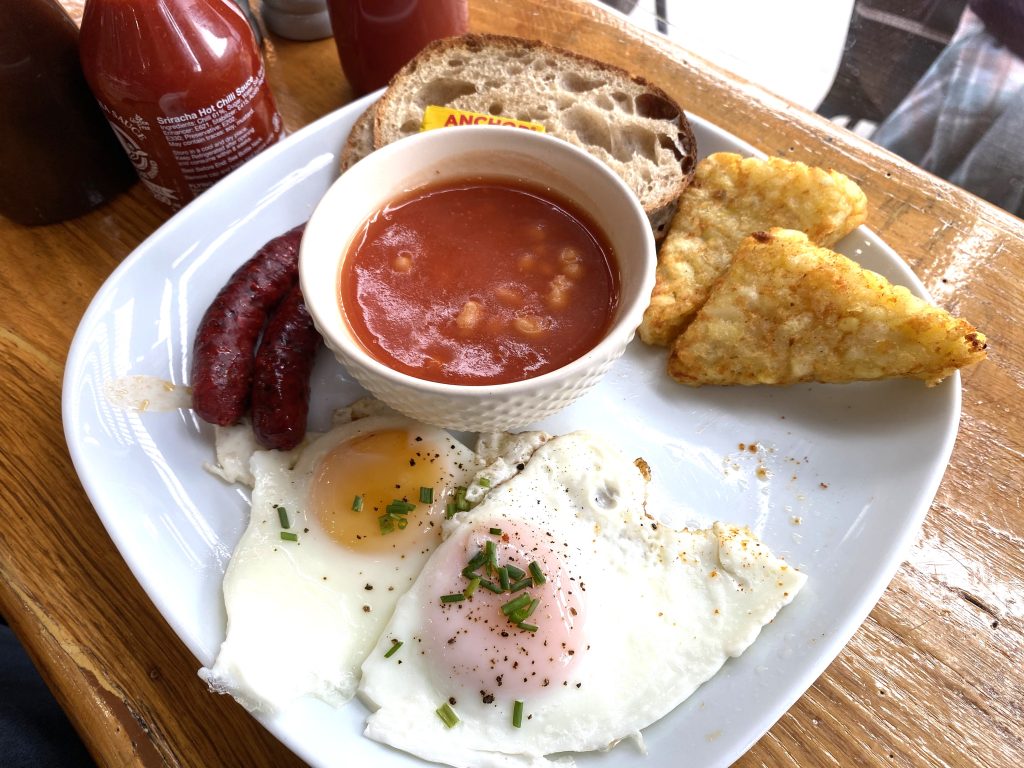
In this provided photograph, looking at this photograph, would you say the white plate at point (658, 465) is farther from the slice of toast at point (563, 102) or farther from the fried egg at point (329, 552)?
the slice of toast at point (563, 102)

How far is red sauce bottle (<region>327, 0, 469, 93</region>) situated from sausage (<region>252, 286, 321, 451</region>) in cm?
111

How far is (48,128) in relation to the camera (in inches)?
88.3

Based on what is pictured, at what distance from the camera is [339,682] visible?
164 cm

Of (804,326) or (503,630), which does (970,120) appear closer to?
(804,326)

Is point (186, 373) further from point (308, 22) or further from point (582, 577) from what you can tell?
point (308, 22)

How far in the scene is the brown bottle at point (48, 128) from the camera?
2.06 m

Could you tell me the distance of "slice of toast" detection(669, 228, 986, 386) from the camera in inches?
75.8

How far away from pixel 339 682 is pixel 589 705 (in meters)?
0.54

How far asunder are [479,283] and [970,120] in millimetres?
2861

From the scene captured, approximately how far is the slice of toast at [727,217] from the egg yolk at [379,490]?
29.0 inches

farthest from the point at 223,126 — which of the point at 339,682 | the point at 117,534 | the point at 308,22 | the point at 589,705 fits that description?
the point at 589,705

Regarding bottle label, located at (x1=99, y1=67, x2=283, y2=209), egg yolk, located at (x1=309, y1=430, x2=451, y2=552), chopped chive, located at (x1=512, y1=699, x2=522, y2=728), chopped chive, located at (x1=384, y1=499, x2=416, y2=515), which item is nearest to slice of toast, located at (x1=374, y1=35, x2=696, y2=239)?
bottle label, located at (x1=99, y1=67, x2=283, y2=209)

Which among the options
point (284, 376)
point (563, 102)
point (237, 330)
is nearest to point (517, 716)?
point (284, 376)

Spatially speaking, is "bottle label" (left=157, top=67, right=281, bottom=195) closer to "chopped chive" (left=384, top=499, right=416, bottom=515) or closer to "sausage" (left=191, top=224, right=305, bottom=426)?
"sausage" (left=191, top=224, right=305, bottom=426)
